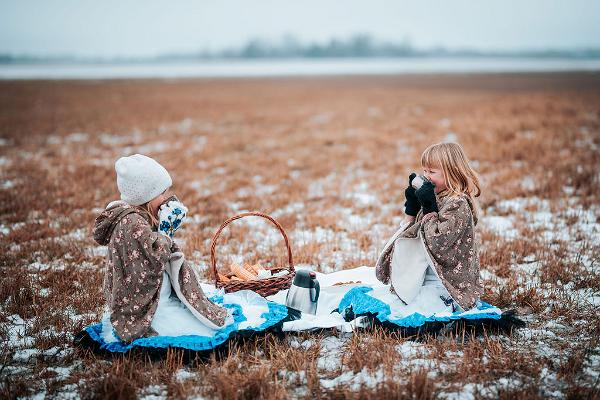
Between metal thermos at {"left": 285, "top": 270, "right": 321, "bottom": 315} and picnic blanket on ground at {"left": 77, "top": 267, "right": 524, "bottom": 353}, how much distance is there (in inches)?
3.0

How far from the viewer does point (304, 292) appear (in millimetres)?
4379

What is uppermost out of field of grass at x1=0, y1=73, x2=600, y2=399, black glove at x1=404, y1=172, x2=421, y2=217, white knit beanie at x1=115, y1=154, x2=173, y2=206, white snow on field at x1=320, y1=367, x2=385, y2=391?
white knit beanie at x1=115, y1=154, x2=173, y2=206

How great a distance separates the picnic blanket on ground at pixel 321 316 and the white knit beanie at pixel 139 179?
1.09 m

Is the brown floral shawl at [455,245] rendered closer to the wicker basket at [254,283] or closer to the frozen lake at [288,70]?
the wicker basket at [254,283]

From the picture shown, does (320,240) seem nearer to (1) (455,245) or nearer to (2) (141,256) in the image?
(1) (455,245)

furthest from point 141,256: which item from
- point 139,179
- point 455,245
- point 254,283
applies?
point 455,245

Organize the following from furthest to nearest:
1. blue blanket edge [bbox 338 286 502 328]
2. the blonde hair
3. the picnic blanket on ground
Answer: the blonde hair
blue blanket edge [bbox 338 286 502 328]
the picnic blanket on ground

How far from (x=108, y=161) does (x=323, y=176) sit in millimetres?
5713

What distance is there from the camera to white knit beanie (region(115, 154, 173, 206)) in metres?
3.69

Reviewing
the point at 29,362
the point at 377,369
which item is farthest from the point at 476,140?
the point at 29,362

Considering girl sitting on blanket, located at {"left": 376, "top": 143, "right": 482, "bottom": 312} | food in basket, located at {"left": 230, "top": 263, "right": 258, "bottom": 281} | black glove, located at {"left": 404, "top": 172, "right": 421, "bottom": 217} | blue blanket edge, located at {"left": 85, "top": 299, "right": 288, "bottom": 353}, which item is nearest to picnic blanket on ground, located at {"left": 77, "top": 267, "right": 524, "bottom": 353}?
blue blanket edge, located at {"left": 85, "top": 299, "right": 288, "bottom": 353}

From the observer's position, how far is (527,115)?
645 inches

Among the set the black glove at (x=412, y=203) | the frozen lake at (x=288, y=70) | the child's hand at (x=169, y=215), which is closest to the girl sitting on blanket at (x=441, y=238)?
the black glove at (x=412, y=203)

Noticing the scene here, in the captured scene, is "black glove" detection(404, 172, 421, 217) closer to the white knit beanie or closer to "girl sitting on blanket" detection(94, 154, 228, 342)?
"girl sitting on blanket" detection(94, 154, 228, 342)
